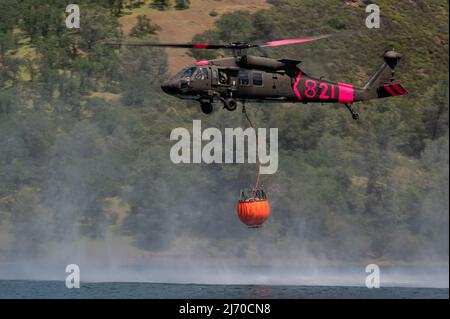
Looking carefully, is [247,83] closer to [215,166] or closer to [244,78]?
[244,78]

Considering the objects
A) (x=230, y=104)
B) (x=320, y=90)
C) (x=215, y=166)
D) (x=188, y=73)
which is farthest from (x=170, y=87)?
(x=215, y=166)

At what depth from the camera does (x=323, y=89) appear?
55.5 metres

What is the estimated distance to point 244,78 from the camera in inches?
→ 2085

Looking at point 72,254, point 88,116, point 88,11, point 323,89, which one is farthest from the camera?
point 88,11

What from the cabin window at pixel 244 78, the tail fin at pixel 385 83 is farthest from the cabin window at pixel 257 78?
the tail fin at pixel 385 83

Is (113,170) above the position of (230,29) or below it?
below

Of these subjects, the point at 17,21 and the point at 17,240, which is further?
the point at 17,21

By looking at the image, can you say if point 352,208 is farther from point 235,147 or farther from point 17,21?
point 17,21

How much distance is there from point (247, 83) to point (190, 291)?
26983mm

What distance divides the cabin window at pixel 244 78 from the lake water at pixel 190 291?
887 inches

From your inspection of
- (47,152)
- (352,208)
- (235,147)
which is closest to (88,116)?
(47,152)

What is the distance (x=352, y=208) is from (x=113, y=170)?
→ 2101 cm

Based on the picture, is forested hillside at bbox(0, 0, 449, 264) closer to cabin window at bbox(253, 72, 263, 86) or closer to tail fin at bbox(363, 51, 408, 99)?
tail fin at bbox(363, 51, 408, 99)

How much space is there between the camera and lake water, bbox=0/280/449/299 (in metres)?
73.4
